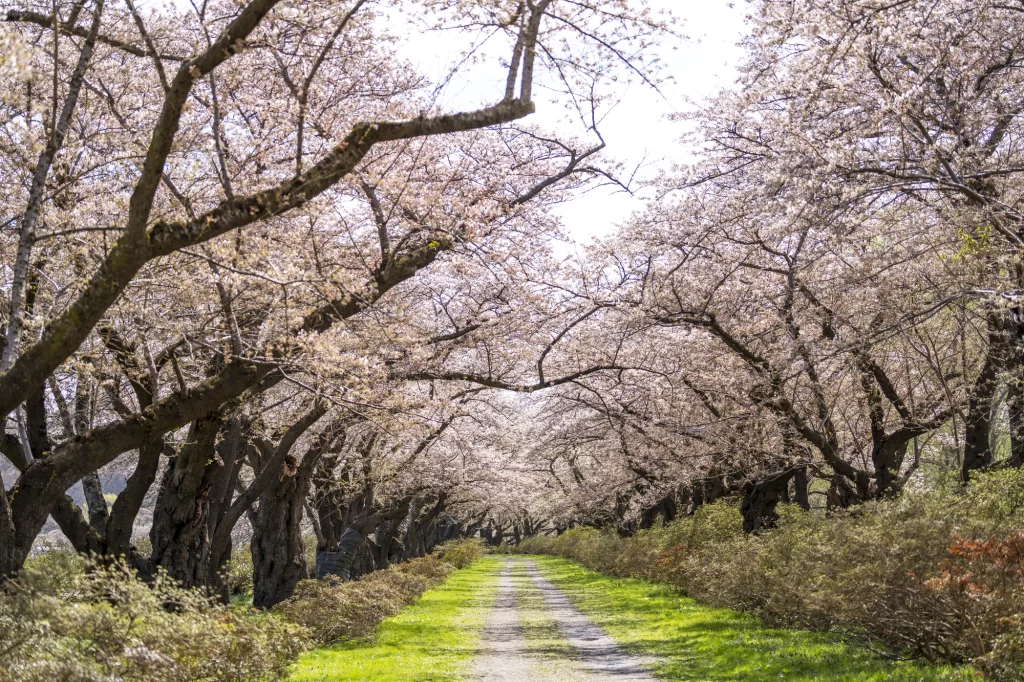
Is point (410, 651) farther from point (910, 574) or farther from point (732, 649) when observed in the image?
point (910, 574)

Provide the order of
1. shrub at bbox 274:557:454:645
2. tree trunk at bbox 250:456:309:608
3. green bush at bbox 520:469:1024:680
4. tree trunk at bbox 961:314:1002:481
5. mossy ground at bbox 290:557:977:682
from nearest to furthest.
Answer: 1. green bush at bbox 520:469:1024:680
2. mossy ground at bbox 290:557:977:682
3. tree trunk at bbox 961:314:1002:481
4. shrub at bbox 274:557:454:645
5. tree trunk at bbox 250:456:309:608

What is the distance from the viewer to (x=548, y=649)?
1535 cm

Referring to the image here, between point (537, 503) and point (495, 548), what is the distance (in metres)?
37.3

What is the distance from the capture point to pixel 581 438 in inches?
1197

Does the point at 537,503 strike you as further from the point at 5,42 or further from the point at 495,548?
the point at 5,42

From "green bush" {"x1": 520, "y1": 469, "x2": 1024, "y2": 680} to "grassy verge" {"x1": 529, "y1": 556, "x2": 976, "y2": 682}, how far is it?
0.39 m

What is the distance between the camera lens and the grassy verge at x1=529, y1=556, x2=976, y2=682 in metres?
10.4

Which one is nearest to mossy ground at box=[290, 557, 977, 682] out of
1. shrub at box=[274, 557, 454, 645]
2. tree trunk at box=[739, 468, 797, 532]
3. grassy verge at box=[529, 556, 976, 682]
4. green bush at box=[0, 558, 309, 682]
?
grassy verge at box=[529, 556, 976, 682]

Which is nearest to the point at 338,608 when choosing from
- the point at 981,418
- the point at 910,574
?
the point at 910,574

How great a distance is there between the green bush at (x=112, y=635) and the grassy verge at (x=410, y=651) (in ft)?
5.45

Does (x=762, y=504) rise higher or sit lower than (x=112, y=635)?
higher

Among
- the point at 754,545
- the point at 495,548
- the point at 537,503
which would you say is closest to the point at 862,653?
the point at 754,545

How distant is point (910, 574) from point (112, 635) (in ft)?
26.3

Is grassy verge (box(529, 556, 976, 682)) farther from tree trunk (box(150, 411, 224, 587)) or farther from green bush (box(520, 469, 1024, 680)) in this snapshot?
tree trunk (box(150, 411, 224, 587))
